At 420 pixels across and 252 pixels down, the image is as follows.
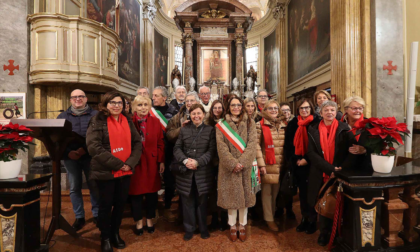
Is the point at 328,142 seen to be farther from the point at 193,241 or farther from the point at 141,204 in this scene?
the point at 141,204

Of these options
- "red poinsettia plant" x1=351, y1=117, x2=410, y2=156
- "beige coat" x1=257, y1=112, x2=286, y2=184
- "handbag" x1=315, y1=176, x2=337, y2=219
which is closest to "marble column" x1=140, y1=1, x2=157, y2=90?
"beige coat" x1=257, y1=112, x2=286, y2=184

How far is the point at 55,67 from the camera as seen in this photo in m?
5.13

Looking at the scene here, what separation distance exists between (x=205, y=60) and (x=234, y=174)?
1082cm

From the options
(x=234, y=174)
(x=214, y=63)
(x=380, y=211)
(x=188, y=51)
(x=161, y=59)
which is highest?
(x=161, y=59)

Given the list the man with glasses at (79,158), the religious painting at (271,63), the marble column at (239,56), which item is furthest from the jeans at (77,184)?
the religious painting at (271,63)

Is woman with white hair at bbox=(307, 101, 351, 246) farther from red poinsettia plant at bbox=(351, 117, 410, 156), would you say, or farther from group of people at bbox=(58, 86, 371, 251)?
red poinsettia plant at bbox=(351, 117, 410, 156)

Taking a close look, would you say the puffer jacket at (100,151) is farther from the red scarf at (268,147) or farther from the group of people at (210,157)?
the red scarf at (268,147)

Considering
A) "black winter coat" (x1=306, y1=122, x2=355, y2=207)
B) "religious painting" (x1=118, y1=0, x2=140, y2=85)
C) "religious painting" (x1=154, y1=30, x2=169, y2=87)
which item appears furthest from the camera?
"religious painting" (x1=154, y1=30, x2=169, y2=87)

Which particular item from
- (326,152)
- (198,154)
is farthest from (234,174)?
(326,152)

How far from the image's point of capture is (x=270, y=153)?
2996 mm

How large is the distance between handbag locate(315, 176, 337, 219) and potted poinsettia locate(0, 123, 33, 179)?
121 inches

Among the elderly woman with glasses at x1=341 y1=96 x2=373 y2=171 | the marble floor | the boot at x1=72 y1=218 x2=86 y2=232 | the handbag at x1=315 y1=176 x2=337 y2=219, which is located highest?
the elderly woman with glasses at x1=341 y1=96 x2=373 y2=171

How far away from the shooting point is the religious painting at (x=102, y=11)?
724 cm

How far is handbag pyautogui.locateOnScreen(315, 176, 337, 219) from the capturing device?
2396 mm
